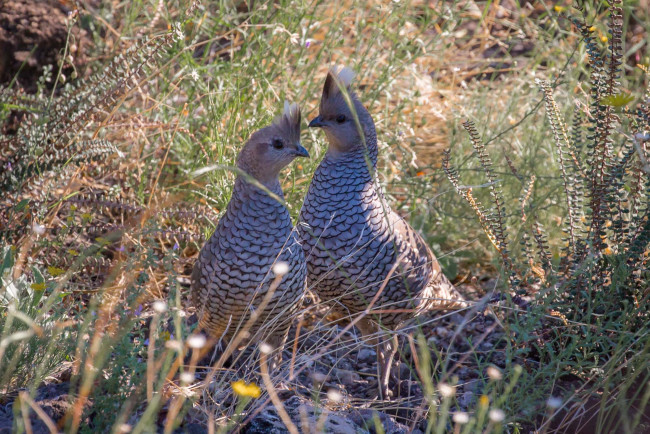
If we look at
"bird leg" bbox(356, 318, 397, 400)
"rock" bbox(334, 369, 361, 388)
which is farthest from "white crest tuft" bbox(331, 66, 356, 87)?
"rock" bbox(334, 369, 361, 388)

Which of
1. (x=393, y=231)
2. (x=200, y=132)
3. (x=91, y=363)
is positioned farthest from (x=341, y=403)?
(x=200, y=132)

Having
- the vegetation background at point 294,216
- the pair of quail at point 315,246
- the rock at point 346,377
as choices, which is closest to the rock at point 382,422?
the vegetation background at point 294,216

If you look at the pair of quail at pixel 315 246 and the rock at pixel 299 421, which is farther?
the pair of quail at pixel 315 246

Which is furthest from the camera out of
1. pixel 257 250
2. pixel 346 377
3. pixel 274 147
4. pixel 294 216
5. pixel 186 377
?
pixel 294 216

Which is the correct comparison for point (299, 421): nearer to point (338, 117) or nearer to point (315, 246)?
point (315, 246)

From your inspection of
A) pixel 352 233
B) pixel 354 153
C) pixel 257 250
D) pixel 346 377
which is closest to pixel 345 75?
pixel 354 153

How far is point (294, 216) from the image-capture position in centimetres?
431

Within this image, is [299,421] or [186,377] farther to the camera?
[299,421]

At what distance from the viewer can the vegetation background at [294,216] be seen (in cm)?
271

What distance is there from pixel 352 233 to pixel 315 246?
18cm

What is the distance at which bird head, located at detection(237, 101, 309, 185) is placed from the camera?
3299 mm

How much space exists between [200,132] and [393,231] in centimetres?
171

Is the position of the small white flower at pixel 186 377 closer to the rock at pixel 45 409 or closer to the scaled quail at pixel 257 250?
the rock at pixel 45 409

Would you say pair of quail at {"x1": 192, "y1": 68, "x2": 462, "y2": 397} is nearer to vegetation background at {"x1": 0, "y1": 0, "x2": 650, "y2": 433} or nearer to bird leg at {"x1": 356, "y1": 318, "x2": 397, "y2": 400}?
bird leg at {"x1": 356, "y1": 318, "x2": 397, "y2": 400}
